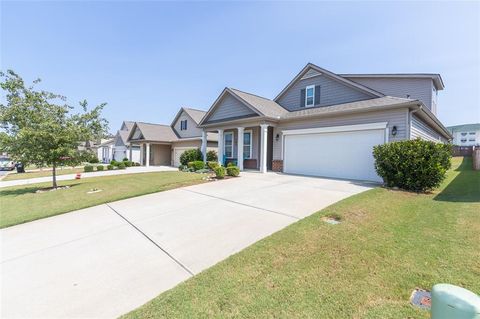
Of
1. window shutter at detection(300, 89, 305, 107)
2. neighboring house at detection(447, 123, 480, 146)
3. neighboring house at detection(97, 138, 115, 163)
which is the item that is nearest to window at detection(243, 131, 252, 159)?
window shutter at detection(300, 89, 305, 107)

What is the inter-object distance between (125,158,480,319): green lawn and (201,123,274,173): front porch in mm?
9958

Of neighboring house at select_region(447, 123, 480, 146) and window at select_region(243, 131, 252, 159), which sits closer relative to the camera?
window at select_region(243, 131, 252, 159)

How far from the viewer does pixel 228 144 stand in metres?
18.5

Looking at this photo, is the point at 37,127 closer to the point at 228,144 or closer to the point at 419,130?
the point at 228,144

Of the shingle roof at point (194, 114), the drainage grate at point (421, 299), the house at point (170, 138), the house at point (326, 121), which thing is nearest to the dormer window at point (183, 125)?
the house at point (170, 138)

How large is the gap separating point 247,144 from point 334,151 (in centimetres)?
704

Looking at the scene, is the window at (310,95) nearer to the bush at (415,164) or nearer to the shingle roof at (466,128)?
the bush at (415,164)

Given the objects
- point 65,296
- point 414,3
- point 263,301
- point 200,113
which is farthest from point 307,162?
point 200,113

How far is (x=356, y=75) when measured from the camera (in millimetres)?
16484

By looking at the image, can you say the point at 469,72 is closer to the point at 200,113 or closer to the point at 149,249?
the point at 149,249

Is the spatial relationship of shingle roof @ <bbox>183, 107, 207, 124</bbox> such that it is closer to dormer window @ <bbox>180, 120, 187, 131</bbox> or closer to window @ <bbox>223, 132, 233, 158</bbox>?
dormer window @ <bbox>180, 120, 187, 131</bbox>

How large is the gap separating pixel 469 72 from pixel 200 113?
22.8m

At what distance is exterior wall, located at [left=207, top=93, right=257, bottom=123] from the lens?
624 inches

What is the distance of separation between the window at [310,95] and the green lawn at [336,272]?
36.1ft
